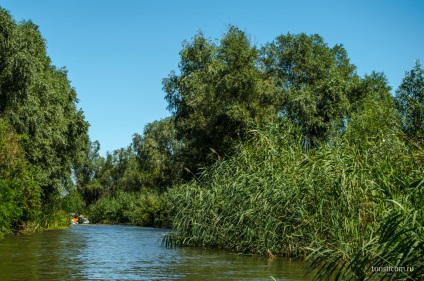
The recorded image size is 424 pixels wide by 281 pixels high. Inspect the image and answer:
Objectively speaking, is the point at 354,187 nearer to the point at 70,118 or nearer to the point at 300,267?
the point at 300,267

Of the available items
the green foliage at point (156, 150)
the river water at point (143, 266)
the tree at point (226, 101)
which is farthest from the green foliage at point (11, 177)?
the green foliage at point (156, 150)

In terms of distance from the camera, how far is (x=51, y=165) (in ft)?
127

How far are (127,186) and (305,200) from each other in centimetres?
7026

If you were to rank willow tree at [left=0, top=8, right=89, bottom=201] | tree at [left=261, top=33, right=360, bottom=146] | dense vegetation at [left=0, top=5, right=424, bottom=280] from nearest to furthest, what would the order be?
→ dense vegetation at [left=0, top=5, right=424, bottom=280] < willow tree at [left=0, top=8, right=89, bottom=201] < tree at [left=261, top=33, right=360, bottom=146]

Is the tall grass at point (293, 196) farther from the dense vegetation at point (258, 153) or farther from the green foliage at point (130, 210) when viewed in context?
the green foliage at point (130, 210)

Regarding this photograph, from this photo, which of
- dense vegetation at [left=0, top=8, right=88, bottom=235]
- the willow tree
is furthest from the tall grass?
the willow tree

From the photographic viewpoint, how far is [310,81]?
49969mm

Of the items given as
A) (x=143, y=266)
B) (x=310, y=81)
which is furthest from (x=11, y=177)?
(x=310, y=81)

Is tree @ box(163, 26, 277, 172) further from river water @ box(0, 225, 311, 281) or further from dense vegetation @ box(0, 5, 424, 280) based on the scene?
river water @ box(0, 225, 311, 281)

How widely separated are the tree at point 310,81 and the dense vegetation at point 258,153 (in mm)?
120

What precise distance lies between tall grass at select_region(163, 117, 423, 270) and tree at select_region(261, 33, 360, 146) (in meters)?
22.2

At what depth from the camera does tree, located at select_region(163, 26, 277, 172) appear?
3984 cm

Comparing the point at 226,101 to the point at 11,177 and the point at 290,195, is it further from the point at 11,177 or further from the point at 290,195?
the point at 290,195

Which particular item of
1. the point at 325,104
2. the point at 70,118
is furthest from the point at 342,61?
the point at 70,118
